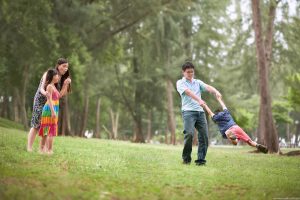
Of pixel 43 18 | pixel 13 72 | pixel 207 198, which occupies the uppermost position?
pixel 43 18

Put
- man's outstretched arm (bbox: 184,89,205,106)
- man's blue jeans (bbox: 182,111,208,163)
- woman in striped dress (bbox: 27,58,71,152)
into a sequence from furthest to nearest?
woman in striped dress (bbox: 27,58,71,152)
man's blue jeans (bbox: 182,111,208,163)
man's outstretched arm (bbox: 184,89,205,106)

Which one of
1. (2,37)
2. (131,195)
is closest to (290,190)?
(131,195)

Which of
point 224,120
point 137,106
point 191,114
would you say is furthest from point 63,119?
point 224,120

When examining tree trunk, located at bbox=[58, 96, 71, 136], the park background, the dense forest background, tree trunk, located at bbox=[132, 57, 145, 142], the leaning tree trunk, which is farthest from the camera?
tree trunk, located at bbox=[132, 57, 145, 142]

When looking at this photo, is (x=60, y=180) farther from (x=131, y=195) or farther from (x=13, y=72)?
(x=13, y=72)

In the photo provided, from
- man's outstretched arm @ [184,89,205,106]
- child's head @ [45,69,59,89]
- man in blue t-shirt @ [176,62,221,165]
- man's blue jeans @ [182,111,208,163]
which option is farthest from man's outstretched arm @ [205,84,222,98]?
child's head @ [45,69,59,89]

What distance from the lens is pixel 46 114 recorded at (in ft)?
31.9

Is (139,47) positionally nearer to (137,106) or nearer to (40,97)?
(137,106)

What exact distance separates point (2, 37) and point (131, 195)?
2202cm

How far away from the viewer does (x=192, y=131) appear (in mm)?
9578

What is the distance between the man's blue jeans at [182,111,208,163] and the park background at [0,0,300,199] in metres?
0.41

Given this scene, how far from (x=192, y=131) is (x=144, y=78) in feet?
88.7

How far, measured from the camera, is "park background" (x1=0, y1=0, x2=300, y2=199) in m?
6.89

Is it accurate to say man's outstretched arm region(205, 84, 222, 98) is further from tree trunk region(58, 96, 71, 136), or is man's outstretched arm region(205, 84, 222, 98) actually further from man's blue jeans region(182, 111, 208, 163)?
tree trunk region(58, 96, 71, 136)
